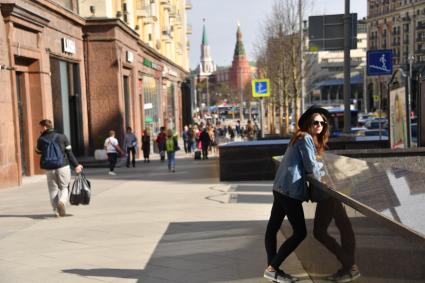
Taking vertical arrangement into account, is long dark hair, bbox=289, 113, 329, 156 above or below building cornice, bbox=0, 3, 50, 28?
below

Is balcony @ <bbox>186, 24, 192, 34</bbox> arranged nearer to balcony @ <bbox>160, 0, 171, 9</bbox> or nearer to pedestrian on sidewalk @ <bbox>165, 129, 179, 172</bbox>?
balcony @ <bbox>160, 0, 171, 9</bbox>

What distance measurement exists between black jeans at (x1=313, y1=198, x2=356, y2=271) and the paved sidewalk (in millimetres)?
475

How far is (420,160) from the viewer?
7.70 meters

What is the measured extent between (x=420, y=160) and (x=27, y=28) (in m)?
12.0

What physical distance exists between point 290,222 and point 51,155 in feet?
17.1

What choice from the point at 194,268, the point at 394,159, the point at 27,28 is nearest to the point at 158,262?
the point at 194,268

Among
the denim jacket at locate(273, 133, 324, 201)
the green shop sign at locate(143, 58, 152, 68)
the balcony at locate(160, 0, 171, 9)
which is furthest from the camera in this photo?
the balcony at locate(160, 0, 171, 9)

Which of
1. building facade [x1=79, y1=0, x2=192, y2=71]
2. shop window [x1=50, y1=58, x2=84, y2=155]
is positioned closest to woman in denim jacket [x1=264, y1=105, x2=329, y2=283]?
shop window [x1=50, y1=58, x2=84, y2=155]

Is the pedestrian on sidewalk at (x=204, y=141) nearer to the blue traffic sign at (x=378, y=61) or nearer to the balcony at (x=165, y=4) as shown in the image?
the blue traffic sign at (x=378, y=61)

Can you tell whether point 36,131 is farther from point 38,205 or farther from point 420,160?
point 420,160

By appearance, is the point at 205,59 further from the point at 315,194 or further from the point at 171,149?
the point at 315,194

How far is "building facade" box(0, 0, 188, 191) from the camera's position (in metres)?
13.7

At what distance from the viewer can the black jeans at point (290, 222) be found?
4.64 metres

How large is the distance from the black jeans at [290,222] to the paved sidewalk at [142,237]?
172 mm
